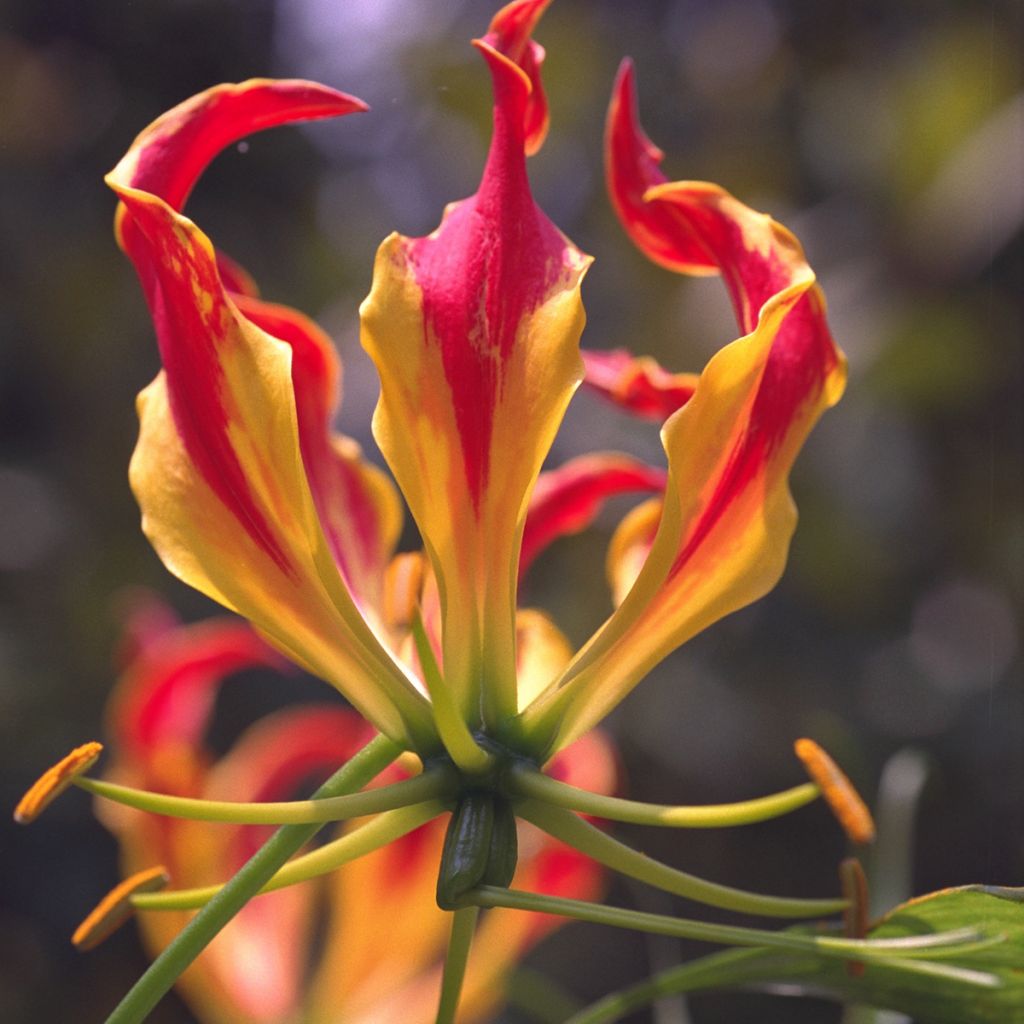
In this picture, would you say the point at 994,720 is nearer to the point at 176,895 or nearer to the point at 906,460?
the point at 906,460

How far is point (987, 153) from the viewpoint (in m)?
2.88

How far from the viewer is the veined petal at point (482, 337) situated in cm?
58

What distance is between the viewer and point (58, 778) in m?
0.58

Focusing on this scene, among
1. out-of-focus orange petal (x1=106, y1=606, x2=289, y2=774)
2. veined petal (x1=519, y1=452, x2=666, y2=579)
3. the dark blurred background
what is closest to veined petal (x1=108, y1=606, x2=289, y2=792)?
out-of-focus orange petal (x1=106, y1=606, x2=289, y2=774)

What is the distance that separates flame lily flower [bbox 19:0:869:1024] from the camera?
0.58m

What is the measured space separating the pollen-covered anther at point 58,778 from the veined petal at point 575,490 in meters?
0.33

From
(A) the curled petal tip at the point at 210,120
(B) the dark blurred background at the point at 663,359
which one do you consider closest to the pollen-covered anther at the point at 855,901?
(A) the curled petal tip at the point at 210,120

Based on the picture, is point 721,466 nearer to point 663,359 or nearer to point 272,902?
point 272,902

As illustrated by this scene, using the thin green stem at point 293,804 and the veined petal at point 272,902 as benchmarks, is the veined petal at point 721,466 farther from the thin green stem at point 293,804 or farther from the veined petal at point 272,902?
the veined petal at point 272,902

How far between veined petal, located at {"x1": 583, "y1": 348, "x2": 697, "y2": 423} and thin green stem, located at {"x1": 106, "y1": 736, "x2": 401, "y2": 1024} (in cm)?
26

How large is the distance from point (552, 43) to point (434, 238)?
9.51ft

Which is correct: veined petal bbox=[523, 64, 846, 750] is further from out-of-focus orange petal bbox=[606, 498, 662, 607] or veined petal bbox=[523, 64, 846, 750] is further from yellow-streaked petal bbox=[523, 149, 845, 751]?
out-of-focus orange petal bbox=[606, 498, 662, 607]

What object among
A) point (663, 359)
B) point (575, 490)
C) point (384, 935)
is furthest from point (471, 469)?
point (663, 359)

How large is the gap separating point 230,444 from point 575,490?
298 mm
